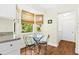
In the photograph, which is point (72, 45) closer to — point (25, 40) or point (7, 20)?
point (25, 40)

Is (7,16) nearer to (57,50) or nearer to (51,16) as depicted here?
(51,16)

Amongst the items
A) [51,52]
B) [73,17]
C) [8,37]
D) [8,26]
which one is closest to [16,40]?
[8,37]

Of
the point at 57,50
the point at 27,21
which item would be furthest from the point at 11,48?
the point at 57,50

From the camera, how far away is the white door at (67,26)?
168cm

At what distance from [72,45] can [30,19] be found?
74 centimetres

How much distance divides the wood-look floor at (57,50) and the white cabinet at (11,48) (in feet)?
0.30

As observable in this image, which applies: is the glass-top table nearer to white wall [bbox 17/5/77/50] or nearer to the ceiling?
white wall [bbox 17/5/77/50]

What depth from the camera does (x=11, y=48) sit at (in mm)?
1734

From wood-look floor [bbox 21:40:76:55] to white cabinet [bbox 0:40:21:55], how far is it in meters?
0.09

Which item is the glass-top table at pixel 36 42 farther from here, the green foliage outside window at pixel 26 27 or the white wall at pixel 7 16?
the white wall at pixel 7 16

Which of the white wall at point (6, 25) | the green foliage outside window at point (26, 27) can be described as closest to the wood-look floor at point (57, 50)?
the green foliage outside window at point (26, 27)

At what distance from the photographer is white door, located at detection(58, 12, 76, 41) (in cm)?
168

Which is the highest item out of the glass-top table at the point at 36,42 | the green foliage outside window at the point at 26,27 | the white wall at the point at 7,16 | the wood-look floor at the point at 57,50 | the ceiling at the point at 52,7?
the ceiling at the point at 52,7

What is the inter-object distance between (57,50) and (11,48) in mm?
698
